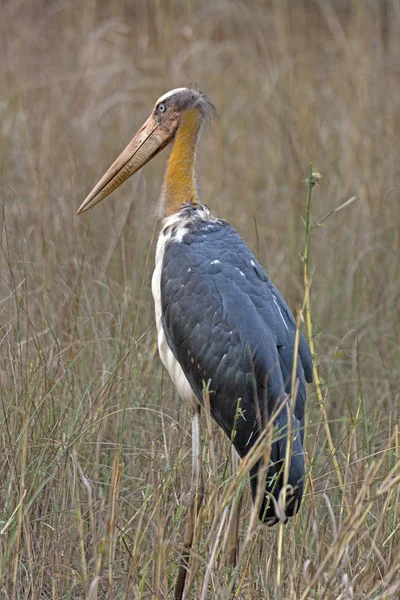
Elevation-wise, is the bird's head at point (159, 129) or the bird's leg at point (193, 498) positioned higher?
the bird's head at point (159, 129)

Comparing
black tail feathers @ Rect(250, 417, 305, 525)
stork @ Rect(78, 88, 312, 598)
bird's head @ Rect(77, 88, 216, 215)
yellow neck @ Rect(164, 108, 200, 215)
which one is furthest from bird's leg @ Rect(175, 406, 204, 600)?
bird's head @ Rect(77, 88, 216, 215)

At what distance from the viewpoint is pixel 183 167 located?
346 cm

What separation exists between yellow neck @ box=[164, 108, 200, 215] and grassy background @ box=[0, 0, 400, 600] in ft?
0.56

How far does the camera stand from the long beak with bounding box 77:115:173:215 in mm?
3578

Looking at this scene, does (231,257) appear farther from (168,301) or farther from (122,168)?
(122,168)

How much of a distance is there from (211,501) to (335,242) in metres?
2.77

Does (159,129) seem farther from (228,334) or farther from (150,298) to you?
(228,334)

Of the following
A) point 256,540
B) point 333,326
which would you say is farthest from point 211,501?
point 333,326

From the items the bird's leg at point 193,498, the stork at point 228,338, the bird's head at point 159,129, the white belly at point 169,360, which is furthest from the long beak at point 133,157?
the bird's leg at point 193,498

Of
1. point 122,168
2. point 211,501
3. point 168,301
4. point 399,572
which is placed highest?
point 122,168

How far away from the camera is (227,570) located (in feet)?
8.10

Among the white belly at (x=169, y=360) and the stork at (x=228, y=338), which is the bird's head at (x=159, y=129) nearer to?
the stork at (x=228, y=338)

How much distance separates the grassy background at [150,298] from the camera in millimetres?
2613

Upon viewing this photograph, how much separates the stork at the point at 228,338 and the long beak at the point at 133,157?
1.14 feet
